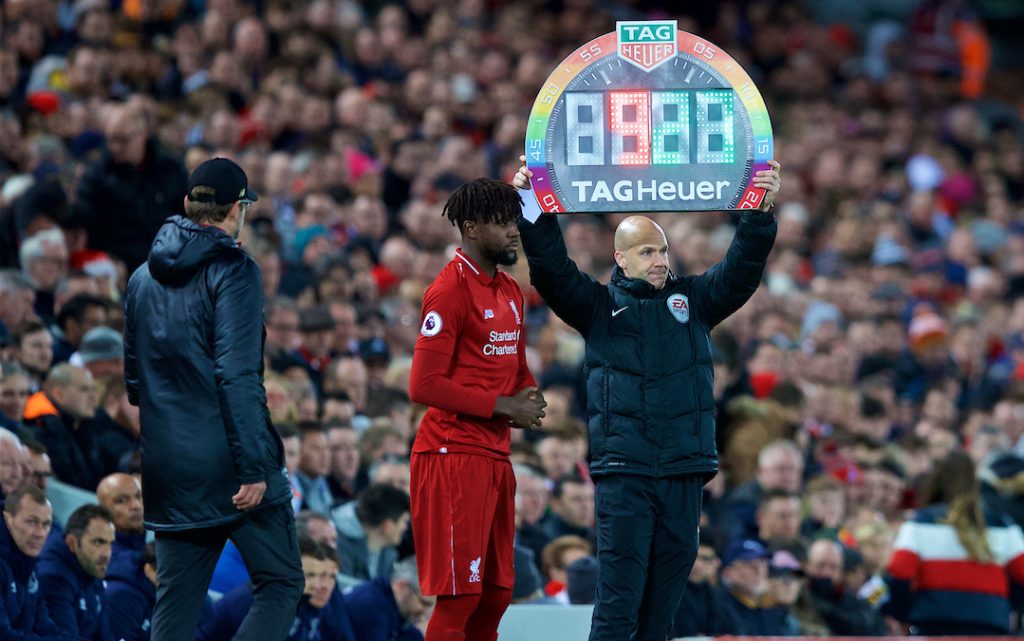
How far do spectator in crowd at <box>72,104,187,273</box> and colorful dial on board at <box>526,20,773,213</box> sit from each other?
14.8 feet

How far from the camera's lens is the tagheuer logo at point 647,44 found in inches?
256

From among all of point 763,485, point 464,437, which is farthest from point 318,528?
point 763,485

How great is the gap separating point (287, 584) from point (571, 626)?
6.67ft

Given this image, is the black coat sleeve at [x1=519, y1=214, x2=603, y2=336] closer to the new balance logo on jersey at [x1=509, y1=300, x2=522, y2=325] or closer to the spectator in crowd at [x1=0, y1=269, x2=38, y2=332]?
the new balance logo on jersey at [x1=509, y1=300, x2=522, y2=325]

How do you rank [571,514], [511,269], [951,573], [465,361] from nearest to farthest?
1. [465,361]
2. [951,573]
3. [571,514]
4. [511,269]

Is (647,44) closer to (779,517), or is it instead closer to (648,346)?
(648,346)

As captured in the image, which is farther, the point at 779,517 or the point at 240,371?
the point at 779,517

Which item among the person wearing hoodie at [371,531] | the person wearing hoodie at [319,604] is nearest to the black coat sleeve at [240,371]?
the person wearing hoodie at [319,604]

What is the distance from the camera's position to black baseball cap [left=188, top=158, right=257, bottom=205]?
20.3ft

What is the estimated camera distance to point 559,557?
9414mm

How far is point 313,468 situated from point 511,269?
2.47 meters

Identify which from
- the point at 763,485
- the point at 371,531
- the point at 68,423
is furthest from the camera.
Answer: the point at 763,485

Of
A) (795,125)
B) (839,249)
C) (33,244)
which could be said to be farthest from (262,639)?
(795,125)

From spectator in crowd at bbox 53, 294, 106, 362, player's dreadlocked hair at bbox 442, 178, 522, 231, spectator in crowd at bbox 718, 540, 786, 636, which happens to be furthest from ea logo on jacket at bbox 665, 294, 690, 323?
spectator in crowd at bbox 53, 294, 106, 362
